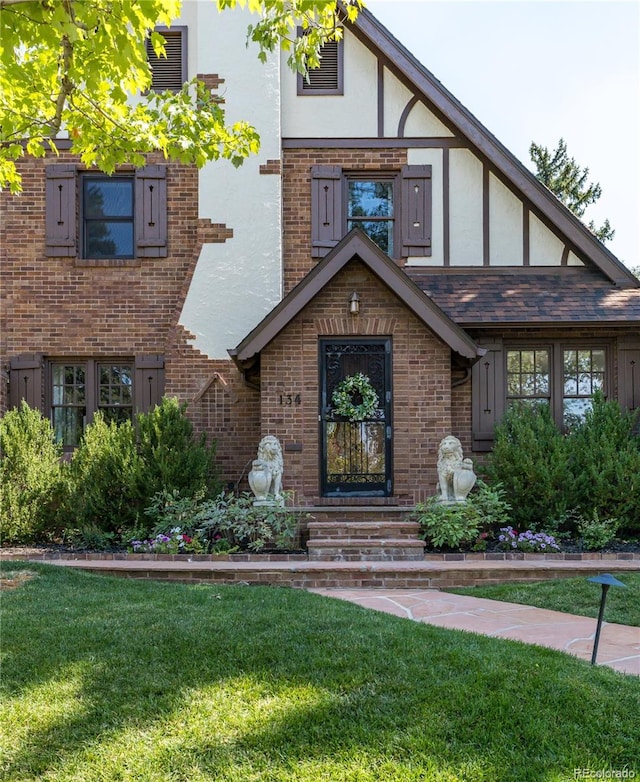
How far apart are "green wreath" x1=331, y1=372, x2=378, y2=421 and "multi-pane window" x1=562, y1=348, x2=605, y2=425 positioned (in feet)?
10.7

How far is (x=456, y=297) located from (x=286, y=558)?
15.9ft

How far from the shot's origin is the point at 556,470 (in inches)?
347

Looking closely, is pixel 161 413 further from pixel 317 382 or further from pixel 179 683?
pixel 179 683

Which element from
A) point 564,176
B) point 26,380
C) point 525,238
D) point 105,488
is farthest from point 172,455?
point 564,176

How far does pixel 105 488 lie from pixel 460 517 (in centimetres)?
472

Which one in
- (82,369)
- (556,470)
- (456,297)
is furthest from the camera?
(82,369)

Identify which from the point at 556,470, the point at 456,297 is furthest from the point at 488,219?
the point at 556,470

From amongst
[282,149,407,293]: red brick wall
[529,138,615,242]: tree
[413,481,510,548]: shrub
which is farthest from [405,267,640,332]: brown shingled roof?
[529,138,615,242]: tree

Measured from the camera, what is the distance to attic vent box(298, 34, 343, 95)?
11133mm

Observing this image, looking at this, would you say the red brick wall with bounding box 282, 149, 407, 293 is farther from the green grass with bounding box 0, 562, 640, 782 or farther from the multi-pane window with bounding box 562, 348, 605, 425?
the green grass with bounding box 0, 562, 640, 782

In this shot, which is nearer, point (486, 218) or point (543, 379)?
point (543, 379)

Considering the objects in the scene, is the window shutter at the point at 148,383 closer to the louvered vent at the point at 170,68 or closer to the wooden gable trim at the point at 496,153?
the louvered vent at the point at 170,68

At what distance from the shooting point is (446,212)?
11.0m

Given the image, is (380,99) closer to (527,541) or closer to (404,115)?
(404,115)
